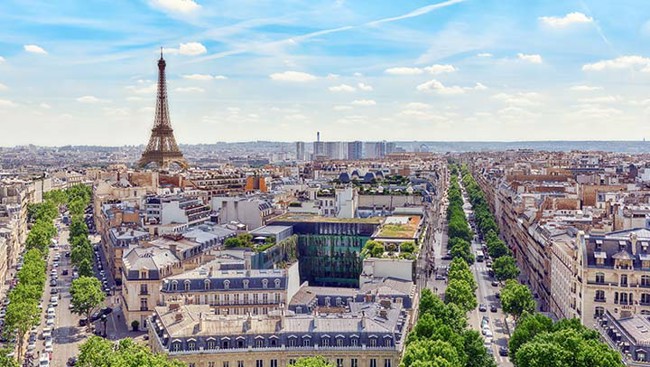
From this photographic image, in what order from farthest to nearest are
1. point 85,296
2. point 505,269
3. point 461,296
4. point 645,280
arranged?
point 505,269
point 85,296
point 461,296
point 645,280

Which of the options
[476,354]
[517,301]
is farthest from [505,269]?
[476,354]

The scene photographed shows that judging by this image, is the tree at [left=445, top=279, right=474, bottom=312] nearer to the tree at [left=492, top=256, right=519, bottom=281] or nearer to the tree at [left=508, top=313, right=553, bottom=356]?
the tree at [left=508, top=313, right=553, bottom=356]

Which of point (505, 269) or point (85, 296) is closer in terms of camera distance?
point (85, 296)

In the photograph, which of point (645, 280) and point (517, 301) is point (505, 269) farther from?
point (645, 280)

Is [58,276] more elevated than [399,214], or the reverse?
[399,214]

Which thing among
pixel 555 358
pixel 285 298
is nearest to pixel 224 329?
pixel 285 298

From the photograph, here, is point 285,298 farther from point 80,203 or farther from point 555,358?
point 80,203
